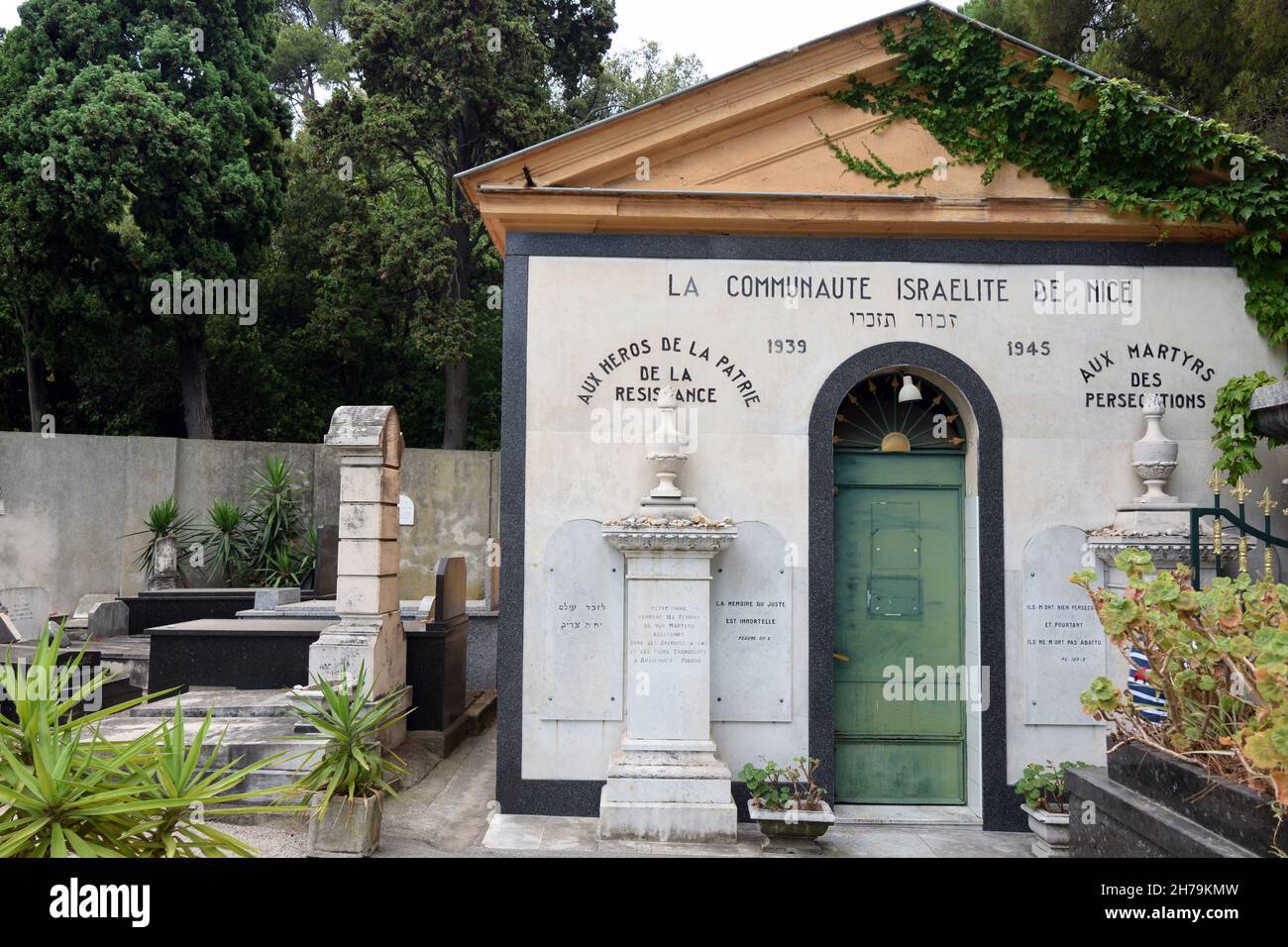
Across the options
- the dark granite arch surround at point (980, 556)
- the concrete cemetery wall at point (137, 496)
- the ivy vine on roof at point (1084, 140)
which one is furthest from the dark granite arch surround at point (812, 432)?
the concrete cemetery wall at point (137, 496)

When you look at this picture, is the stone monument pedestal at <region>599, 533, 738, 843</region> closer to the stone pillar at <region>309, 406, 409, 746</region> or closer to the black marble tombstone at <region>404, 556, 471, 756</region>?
the stone pillar at <region>309, 406, 409, 746</region>

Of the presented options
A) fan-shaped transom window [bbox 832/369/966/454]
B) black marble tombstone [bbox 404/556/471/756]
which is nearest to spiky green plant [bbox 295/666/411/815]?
black marble tombstone [bbox 404/556/471/756]

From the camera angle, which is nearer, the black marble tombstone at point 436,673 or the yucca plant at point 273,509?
Answer: the black marble tombstone at point 436,673

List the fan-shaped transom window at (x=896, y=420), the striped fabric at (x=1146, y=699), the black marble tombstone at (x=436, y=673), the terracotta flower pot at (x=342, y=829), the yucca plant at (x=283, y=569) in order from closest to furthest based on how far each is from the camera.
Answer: the striped fabric at (x=1146, y=699) < the terracotta flower pot at (x=342, y=829) < the fan-shaped transom window at (x=896, y=420) < the black marble tombstone at (x=436, y=673) < the yucca plant at (x=283, y=569)

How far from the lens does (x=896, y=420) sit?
27.4 feet

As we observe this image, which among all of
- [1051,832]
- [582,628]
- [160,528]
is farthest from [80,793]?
[160,528]

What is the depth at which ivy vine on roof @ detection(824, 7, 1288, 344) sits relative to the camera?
7.90 m

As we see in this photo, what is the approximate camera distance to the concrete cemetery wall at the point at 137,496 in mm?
14875

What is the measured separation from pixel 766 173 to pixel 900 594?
12.8 feet

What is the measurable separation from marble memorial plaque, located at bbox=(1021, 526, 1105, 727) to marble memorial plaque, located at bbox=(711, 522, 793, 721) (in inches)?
80.0

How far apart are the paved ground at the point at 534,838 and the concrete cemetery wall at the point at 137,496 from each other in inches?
339

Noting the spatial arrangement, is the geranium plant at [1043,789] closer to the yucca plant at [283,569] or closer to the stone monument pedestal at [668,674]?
the stone monument pedestal at [668,674]

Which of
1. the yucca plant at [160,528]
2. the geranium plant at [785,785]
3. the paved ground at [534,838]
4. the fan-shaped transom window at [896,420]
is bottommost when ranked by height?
the paved ground at [534,838]
